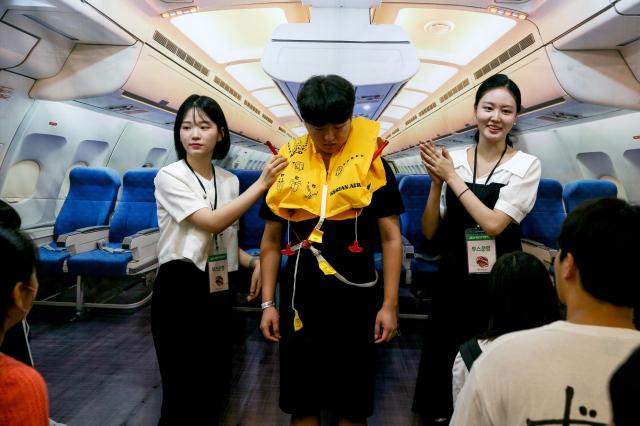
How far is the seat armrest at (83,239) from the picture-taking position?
3.69 meters

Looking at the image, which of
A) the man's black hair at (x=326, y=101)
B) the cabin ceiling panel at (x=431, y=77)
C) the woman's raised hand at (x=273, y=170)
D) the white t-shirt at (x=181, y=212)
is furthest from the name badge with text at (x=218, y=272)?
the cabin ceiling panel at (x=431, y=77)

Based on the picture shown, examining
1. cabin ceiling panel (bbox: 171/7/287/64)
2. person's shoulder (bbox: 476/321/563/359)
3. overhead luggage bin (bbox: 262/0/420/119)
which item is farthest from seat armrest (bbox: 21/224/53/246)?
person's shoulder (bbox: 476/321/563/359)

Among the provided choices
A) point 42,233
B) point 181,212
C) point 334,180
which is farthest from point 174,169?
point 42,233

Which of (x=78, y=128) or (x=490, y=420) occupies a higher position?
(x=78, y=128)

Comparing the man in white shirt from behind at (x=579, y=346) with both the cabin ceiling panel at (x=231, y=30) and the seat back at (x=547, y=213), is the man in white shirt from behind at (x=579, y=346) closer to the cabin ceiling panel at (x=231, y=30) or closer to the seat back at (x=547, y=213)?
the seat back at (x=547, y=213)

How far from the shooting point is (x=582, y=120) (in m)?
3.74

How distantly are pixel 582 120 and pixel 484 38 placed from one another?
4.42 feet

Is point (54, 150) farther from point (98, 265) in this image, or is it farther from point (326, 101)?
point (326, 101)

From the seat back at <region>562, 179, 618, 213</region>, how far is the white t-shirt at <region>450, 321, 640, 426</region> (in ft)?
11.4

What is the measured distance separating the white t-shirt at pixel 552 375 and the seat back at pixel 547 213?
3219 millimetres

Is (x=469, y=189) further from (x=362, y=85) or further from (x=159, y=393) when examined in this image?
(x=159, y=393)

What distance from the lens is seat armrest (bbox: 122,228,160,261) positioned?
350 cm

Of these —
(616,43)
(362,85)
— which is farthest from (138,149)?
(616,43)

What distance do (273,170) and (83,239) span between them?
3377mm
